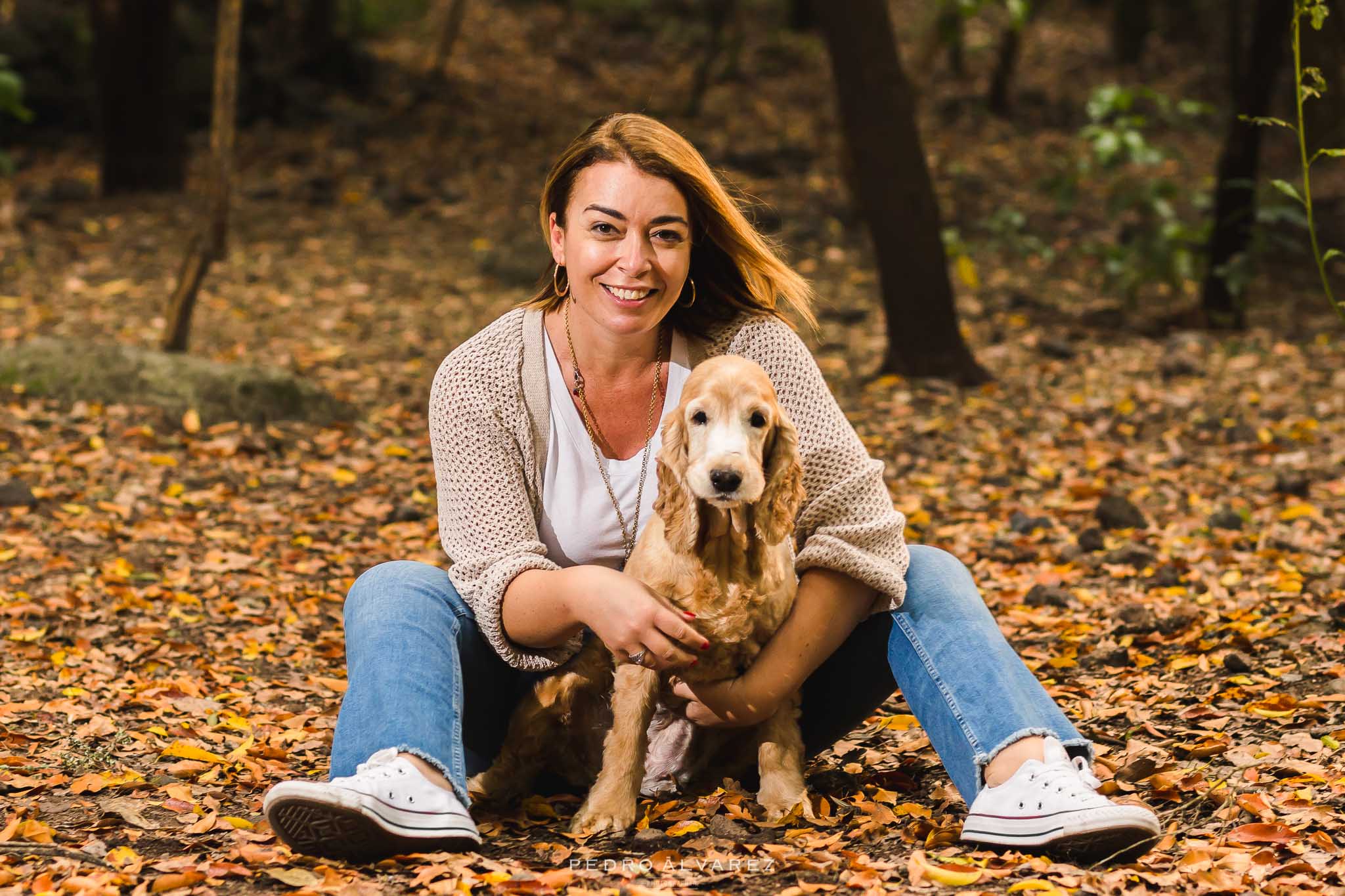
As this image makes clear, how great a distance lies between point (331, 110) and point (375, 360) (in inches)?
294

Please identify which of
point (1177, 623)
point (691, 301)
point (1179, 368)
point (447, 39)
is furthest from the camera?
point (447, 39)

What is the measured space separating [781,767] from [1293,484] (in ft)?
13.9

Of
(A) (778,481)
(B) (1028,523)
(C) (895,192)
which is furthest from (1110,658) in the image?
(C) (895,192)

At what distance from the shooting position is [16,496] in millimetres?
6355

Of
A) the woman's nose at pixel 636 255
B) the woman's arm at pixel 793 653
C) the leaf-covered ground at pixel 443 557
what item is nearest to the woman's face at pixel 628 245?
the woman's nose at pixel 636 255

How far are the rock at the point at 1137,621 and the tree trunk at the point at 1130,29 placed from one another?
1737cm

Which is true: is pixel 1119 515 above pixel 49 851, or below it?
above

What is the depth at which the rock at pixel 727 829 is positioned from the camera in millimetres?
3424

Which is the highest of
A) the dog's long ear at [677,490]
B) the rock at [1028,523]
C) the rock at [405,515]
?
the dog's long ear at [677,490]

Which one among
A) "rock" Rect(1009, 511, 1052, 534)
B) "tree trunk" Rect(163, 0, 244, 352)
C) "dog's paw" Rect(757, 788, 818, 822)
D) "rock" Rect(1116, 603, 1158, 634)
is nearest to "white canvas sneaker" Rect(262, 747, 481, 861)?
"dog's paw" Rect(757, 788, 818, 822)

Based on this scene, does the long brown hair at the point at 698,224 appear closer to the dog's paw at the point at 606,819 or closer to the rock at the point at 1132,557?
the dog's paw at the point at 606,819

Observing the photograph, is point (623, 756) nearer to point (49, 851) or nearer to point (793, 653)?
point (793, 653)

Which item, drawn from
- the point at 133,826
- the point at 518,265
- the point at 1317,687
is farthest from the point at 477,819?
the point at 518,265

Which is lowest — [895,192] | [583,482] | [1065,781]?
[1065,781]
